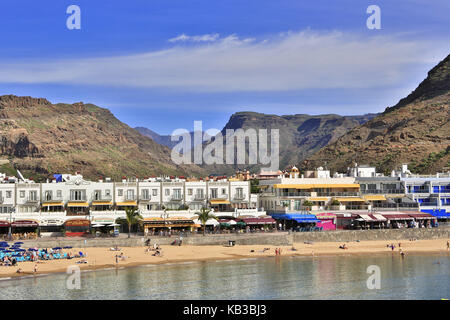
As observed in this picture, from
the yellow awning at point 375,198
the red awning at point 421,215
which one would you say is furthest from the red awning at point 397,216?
the yellow awning at point 375,198

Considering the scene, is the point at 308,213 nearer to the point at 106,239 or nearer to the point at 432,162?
the point at 106,239

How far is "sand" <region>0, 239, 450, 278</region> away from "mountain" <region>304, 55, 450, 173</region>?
6491cm

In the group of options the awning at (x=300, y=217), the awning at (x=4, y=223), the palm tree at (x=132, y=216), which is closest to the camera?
the awning at (x=4, y=223)

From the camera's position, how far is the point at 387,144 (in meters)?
165

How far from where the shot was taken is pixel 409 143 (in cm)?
15912

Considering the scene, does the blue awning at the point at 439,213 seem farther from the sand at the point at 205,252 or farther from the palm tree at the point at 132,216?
the palm tree at the point at 132,216

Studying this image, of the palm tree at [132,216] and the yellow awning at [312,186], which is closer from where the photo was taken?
the palm tree at [132,216]

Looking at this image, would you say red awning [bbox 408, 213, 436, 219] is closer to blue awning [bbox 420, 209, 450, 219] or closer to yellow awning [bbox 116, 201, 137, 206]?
blue awning [bbox 420, 209, 450, 219]

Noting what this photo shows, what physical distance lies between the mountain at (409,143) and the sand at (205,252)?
64.9 metres

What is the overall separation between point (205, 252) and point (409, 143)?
115 meters

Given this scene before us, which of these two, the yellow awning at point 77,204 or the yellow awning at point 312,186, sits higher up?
the yellow awning at point 312,186

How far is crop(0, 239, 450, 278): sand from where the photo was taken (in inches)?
2154

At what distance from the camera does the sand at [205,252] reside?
54719mm

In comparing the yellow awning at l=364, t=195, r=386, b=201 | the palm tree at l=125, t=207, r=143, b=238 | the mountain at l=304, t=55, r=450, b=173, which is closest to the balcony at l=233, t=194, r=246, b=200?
the palm tree at l=125, t=207, r=143, b=238
